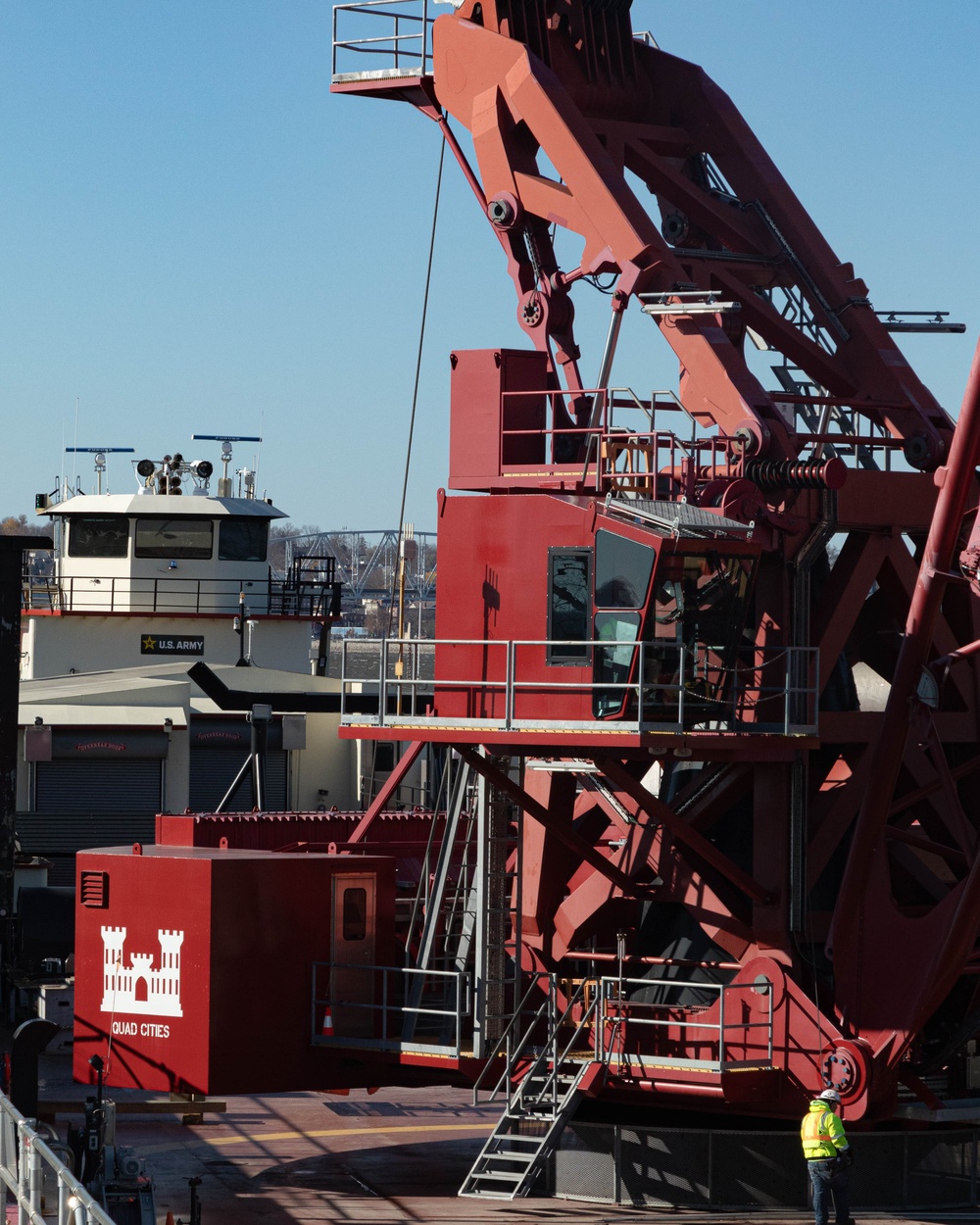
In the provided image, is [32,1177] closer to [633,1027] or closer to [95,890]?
[95,890]

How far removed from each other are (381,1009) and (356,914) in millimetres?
1532

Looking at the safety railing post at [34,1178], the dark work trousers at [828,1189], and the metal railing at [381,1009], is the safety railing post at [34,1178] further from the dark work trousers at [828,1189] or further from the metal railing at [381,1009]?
the dark work trousers at [828,1189]

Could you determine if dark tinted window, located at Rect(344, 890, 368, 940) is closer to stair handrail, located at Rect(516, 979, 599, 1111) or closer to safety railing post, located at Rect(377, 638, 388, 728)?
safety railing post, located at Rect(377, 638, 388, 728)

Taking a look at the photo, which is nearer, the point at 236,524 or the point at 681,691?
the point at 681,691

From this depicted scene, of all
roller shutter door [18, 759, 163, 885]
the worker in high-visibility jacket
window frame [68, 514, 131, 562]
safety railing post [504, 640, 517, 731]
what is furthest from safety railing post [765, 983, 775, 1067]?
window frame [68, 514, 131, 562]

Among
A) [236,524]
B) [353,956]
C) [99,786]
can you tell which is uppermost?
[236,524]

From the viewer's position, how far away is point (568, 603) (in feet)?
74.2

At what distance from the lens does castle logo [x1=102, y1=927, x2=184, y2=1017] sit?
80.0 ft

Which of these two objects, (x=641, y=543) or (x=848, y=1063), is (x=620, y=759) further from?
(x=848, y=1063)

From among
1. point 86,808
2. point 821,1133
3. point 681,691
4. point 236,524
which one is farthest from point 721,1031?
point 236,524

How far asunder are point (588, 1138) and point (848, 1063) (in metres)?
4.01

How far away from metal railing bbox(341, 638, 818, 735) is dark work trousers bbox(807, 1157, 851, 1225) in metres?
5.00

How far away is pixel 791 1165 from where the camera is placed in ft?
78.6

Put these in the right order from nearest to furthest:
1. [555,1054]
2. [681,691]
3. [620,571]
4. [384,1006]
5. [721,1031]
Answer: [681,691] < [721,1031] < [620,571] < [555,1054] < [384,1006]
